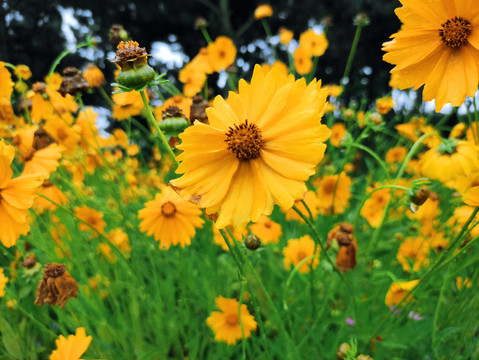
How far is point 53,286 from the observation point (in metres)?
0.70

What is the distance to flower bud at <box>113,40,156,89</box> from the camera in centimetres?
48

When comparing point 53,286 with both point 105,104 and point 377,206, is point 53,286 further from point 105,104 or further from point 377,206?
point 105,104

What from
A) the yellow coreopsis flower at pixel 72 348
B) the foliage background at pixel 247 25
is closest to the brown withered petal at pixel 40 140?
the yellow coreopsis flower at pixel 72 348

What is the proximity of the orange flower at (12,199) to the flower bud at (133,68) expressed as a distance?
8.1 inches

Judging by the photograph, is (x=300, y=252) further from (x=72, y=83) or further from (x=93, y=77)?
(x=93, y=77)

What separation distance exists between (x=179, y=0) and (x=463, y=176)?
15.3 ft

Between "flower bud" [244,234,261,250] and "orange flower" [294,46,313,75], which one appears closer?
"flower bud" [244,234,261,250]

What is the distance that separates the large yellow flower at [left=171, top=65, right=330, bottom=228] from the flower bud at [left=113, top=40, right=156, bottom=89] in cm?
9

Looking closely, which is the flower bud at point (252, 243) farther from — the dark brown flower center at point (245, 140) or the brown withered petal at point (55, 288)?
the brown withered petal at point (55, 288)

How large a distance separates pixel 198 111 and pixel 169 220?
0.36 meters

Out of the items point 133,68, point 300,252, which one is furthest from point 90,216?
point 133,68

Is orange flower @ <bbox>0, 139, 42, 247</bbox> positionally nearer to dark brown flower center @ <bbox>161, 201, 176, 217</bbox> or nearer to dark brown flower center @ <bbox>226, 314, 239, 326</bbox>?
dark brown flower center @ <bbox>161, 201, 176, 217</bbox>

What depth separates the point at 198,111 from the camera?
688mm

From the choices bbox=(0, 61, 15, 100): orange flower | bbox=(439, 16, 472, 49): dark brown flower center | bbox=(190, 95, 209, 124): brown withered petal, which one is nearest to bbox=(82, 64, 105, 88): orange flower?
bbox=(0, 61, 15, 100): orange flower
